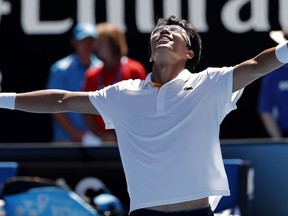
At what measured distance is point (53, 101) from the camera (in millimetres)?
4340

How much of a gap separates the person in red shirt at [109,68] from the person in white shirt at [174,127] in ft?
11.9

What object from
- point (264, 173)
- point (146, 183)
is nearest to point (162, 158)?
point (146, 183)

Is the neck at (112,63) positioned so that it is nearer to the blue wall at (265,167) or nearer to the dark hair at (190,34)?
the blue wall at (265,167)

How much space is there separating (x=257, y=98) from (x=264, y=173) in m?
1.70

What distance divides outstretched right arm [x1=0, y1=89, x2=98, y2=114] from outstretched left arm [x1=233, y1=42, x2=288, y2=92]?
711mm

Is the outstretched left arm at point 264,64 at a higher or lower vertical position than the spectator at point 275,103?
higher

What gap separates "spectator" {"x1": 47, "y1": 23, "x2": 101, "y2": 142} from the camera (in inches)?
327

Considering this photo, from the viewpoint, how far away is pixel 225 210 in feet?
22.3

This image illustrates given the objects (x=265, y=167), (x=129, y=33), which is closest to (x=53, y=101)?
(x=265, y=167)

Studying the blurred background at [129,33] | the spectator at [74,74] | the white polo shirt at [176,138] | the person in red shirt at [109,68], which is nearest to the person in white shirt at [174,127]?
the white polo shirt at [176,138]

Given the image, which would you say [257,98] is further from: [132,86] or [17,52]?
[132,86]

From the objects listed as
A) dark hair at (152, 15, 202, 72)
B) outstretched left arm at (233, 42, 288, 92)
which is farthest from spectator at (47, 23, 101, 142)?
outstretched left arm at (233, 42, 288, 92)

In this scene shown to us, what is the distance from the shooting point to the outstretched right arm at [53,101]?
4312 millimetres

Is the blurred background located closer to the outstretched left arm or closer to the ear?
the ear
